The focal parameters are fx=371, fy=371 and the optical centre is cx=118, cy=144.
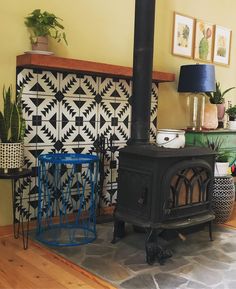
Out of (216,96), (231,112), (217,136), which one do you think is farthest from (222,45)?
(217,136)

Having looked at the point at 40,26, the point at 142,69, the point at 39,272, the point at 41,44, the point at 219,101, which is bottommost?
the point at 39,272

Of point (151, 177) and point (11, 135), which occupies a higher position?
point (11, 135)

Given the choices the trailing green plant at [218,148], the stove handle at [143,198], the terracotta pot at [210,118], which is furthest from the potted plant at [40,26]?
the terracotta pot at [210,118]

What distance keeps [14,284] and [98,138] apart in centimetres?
145

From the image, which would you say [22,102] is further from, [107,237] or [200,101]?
[200,101]

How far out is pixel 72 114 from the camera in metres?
2.91

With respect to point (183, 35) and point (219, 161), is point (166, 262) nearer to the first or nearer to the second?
point (219, 161)

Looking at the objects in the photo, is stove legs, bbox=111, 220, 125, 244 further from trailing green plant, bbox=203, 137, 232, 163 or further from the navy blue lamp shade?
the navy blue lamp shade

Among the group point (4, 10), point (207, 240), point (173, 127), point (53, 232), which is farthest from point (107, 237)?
point (4, 10)

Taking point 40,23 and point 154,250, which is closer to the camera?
point 154,250

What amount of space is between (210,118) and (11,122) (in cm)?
206

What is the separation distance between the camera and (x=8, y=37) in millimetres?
2547

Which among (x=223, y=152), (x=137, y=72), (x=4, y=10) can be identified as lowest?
(x=223, y=152)

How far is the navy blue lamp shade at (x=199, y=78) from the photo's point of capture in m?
3.34
